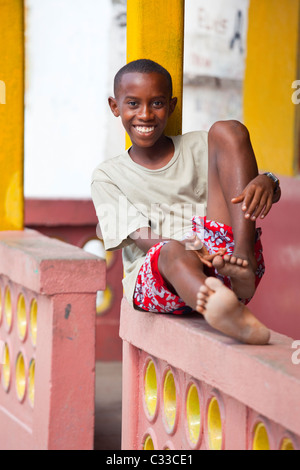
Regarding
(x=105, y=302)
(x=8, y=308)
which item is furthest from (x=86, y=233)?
(x=8, y=308)

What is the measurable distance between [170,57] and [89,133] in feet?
11.1

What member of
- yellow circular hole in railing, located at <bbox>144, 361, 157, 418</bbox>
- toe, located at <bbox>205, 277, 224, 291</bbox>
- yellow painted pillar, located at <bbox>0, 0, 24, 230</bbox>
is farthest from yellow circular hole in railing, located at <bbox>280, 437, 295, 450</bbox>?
yellow painted pillar, located at <bbox>0, 0, 24, 230</bbox>

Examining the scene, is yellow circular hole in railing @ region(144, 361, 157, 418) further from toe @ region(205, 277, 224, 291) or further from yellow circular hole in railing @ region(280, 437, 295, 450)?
yellow circular hole in railing @ region(280, 437, 295, 450)

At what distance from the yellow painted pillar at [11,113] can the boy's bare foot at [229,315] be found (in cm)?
220

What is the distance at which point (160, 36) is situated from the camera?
3383 millimetres

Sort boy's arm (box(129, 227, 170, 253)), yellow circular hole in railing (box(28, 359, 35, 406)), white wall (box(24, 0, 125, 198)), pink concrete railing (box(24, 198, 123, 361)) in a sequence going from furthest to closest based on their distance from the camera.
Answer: pink concrete railing (box(24, 198, 123, 361)) → white wall (box(24, 0, 125, 198)) → yellow circular hole in railing (box(28, 359, 35, 406)) → boy's arm (box(129, 227, 170, 253))

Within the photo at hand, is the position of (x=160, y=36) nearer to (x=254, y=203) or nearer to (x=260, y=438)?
(x=254, y=203)

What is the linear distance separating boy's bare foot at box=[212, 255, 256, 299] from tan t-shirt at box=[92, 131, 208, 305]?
0.46 metres

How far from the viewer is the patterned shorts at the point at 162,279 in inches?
112

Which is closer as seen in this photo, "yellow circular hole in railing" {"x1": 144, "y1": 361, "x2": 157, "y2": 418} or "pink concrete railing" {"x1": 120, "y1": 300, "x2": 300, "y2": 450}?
"pink concrete railing" {"x1": 120, "y1": 300, "x2": 300, "y2": 450}

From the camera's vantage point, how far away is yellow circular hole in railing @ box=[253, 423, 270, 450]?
2352mm

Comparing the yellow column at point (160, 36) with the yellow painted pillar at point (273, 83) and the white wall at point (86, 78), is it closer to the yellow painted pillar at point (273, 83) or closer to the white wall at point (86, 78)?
the yellow painted pillar at point (273, 83)

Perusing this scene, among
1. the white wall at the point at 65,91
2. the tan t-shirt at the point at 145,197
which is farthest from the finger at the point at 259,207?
the white wall at the point at 65,91
